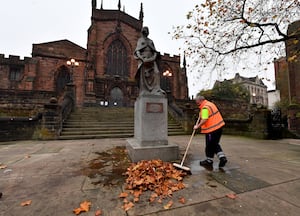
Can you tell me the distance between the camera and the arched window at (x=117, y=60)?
2389 centimetres

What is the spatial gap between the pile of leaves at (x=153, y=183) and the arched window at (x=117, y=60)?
22684 mm

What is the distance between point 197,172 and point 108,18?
28399mm

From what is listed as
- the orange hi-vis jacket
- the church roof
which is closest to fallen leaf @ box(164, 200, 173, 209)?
the orange hi-vis jacket

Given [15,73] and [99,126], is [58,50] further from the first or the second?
[99,126]

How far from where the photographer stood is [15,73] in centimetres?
2061

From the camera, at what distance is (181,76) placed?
92.3 ft

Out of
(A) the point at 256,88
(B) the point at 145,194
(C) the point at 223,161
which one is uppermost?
(A) the point at 256,88

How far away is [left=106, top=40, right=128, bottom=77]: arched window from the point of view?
23891 mm

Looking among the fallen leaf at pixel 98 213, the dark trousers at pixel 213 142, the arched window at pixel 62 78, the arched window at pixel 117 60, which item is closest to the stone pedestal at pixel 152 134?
the dark trousers at pixel 213 142

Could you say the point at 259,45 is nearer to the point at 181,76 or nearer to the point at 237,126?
the point at 237,126

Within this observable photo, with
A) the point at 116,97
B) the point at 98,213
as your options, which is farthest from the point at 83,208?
the point at 116,97

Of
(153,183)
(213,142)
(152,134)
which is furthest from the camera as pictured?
(152,134)

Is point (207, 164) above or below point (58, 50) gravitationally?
below

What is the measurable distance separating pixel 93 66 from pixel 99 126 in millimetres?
13827
